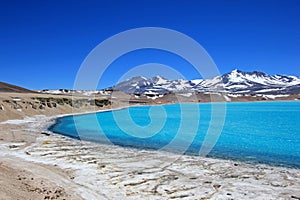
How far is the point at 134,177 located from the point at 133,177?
42 mm

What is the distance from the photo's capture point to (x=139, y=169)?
45.7ft

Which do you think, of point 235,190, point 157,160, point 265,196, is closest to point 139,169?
point 157,160

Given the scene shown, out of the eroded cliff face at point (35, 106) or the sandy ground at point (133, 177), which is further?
the eroded cliff face at point (35, 106)

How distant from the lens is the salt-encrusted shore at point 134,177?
10.2 m

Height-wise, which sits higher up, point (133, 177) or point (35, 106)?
point (35, 106)

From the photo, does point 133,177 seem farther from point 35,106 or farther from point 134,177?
point 35,106

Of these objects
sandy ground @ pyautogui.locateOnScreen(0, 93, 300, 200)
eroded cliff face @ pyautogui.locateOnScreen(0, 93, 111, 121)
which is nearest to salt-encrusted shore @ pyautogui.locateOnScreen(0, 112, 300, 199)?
sandy ground @ pyautogui.locateOnScreen(0, 93, 300, 200)

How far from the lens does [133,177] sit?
1242 centimetres

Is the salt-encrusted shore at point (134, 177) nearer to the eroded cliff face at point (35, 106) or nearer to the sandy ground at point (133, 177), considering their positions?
the sandy ground at point (133, 177)

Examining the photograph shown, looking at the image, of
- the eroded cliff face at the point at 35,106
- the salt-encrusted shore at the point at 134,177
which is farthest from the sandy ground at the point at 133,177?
the eroded cliff face at the point at 35,106

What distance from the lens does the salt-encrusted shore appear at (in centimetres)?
1018

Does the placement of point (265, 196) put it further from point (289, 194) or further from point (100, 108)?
point (100, 108)

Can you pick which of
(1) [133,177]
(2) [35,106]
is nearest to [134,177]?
(1) [133,177]

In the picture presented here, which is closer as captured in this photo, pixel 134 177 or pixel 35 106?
pixel 134 177
